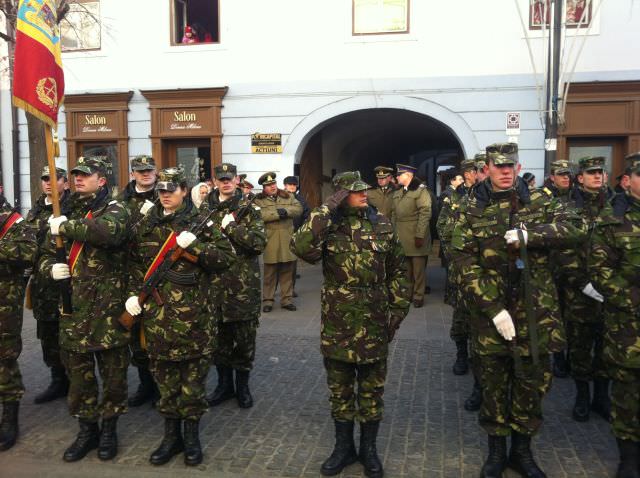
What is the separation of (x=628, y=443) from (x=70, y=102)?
12.3 m

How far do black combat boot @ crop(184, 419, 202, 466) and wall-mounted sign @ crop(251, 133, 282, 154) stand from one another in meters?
8.32

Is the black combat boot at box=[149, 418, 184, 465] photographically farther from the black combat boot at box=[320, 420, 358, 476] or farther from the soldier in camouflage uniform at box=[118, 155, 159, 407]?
the black combat boot at box=[320, 420, 358, 476]

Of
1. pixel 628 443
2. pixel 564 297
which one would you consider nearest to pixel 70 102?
pixel 564 297

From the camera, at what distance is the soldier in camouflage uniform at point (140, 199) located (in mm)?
4656

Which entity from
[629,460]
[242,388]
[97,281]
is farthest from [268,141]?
[629,460]

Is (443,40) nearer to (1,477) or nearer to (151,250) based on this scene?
(151,250)

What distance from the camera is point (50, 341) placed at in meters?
5.18

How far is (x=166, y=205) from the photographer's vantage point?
12.9 ft

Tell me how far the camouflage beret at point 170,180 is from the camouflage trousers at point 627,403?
10.4ft

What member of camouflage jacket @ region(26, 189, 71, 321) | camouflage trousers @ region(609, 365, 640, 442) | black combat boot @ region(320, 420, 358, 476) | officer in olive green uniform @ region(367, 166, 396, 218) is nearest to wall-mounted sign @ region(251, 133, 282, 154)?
officer in olive green uniform @ region(367, 166, 396, 218)

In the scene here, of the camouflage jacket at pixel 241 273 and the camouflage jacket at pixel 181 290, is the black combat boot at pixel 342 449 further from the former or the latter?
the camouflage jacket at pixel 241 273

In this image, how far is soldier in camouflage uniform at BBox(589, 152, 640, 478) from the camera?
350 cm

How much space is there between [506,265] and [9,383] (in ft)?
12.3

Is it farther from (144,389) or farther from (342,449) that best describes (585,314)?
(144,389)
